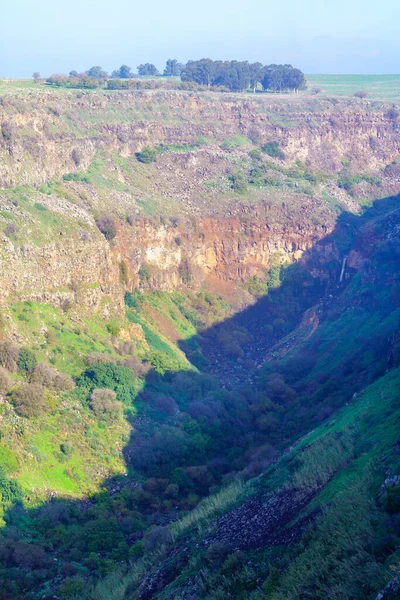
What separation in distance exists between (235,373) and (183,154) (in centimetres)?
2524

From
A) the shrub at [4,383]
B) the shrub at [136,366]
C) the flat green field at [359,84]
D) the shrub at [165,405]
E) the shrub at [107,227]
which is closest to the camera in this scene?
the shrub at [4,383]

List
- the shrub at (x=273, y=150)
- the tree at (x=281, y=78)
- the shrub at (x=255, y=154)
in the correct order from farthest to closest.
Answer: the tree at (x=281, y=78)
the shrub at (x=273, y=150)
the shrub at (x=255, y=154)

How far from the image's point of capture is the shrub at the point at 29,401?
32.3 metres

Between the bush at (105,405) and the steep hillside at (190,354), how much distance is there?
131 millimetres

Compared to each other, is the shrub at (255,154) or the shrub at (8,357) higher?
the shrub at (255,154)

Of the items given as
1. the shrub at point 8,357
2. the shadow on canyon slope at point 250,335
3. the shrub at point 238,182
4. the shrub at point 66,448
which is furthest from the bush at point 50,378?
the shrub at point 238,182

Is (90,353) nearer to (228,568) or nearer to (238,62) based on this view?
(228,568)

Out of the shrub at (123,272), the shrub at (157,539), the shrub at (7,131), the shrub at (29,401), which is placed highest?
the shrub at (7,131)

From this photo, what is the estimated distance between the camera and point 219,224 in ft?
196

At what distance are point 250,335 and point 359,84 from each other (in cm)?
8477

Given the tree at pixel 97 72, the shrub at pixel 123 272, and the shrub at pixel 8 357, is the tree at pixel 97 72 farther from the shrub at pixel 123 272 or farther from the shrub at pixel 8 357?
the shrub at pixel 8 357

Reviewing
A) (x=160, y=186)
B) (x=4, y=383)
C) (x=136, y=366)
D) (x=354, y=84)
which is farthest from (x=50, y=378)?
(x=354, y=84)

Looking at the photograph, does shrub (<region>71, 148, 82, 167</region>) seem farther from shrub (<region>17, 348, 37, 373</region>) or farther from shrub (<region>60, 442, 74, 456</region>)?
shrub (<region>60, 442, 74, 456</region>)

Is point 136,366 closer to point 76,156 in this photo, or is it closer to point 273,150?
point 76,156
